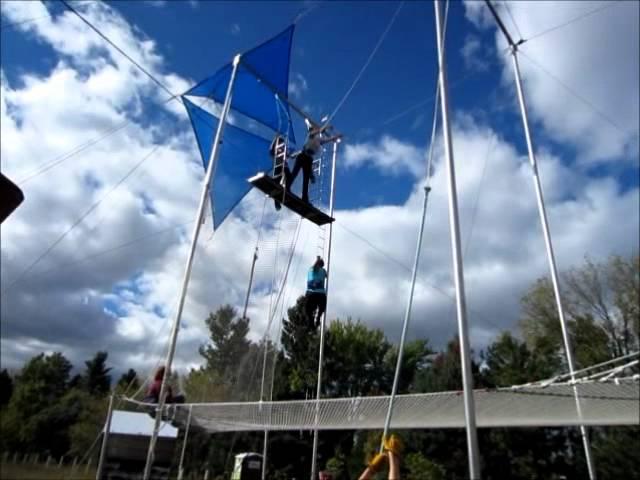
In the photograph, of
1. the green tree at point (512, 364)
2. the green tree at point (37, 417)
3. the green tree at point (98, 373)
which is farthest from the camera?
the green tree at point (98, 373)

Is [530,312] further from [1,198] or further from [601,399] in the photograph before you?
[1,198]

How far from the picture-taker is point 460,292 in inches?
130

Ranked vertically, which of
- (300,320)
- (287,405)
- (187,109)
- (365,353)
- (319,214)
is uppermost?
(187,109)

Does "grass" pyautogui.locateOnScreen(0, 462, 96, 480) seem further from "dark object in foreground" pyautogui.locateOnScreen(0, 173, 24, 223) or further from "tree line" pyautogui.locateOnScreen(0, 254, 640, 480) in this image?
"dark object in foreground" pyautogui.locateOnScreen(0, 173, 24, 223)

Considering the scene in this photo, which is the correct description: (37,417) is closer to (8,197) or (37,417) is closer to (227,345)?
(227,345)

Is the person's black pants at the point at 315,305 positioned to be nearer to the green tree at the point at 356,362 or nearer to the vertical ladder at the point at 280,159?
the vertical ladder at the point at 280,159

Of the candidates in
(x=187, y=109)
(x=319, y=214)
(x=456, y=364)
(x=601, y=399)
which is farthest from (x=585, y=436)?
(x=456, y=364)

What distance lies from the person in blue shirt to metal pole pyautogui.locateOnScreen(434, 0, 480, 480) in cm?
118

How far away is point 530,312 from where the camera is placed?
15016 mm

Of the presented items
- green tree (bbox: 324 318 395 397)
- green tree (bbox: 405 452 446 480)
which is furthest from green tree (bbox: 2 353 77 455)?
green tree (bbox: 405 452 446 480)

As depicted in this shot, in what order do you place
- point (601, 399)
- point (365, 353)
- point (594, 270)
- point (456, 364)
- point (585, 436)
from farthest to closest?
point (456, 364) < point (594, 270) < point (365, 353) < point (585, 436) < point (601, 399)

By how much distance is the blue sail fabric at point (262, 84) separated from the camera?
17.4 feet

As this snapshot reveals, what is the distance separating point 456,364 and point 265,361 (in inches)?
454

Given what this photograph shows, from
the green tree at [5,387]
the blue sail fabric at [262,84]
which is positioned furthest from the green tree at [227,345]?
the green tree at [5,387]
